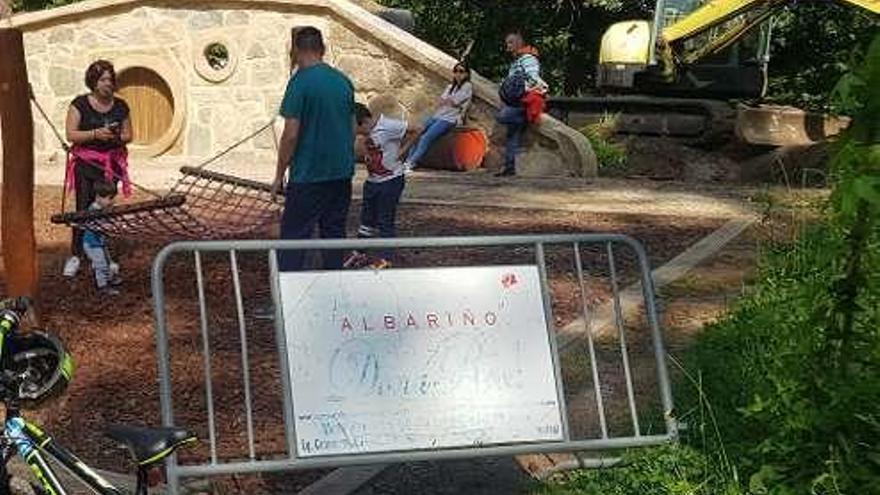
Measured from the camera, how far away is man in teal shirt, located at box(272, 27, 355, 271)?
23.5 ft

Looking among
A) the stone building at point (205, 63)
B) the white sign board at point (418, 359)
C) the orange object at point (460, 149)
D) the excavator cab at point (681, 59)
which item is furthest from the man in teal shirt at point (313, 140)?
the excavator cab at point (681, 59)

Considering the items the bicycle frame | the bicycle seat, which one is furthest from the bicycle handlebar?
the bicycle seat

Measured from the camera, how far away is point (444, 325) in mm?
4371

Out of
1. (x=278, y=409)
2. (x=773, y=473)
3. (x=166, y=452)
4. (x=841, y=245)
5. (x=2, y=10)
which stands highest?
Answer: (x=2, y=10)

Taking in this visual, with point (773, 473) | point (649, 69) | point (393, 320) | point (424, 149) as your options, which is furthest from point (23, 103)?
point (649, 69)

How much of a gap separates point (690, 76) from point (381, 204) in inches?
404

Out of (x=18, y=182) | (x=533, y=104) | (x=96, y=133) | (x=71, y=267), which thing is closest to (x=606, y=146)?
(x=533, y=104)

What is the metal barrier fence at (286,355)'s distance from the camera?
417 centimetres

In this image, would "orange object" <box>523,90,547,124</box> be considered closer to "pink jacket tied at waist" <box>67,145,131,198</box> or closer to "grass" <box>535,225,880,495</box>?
"pink jacket tied at waist" <box>67,145,131,198</box>

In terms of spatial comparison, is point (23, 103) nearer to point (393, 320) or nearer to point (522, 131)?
point (393, 320)

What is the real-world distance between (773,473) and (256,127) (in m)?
14.5

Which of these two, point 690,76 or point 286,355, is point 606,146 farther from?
point 286,355

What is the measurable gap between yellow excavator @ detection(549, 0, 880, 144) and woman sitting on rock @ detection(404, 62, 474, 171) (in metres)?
3.00

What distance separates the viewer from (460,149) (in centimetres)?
1560
